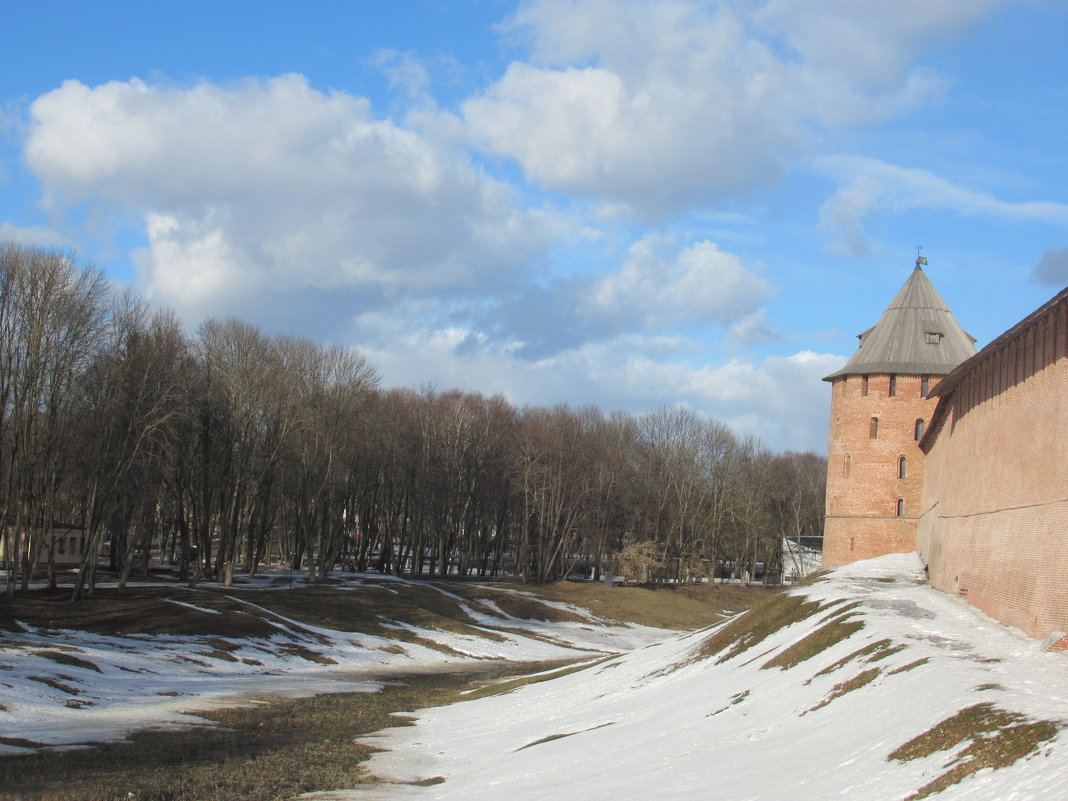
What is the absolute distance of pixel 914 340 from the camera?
1725 inches

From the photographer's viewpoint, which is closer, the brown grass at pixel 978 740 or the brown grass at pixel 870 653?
the brown grass at pixel 978 740

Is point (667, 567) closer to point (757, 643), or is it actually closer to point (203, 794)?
point (757, 643)

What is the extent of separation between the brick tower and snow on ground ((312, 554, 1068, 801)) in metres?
17.0

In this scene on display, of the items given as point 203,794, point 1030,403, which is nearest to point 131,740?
point 203,794

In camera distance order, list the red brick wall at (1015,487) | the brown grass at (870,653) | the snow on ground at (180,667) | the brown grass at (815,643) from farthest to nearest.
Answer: the snow on ground at (180,667) < the brown grass at (815,643) < the red brick wall at (1015,487) < the brown grass at (870,653)

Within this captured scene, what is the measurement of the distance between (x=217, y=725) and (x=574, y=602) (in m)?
39.5

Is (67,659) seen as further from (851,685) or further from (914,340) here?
(914,340)

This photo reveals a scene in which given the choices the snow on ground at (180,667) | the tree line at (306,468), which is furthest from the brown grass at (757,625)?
the tree line at (306,468)

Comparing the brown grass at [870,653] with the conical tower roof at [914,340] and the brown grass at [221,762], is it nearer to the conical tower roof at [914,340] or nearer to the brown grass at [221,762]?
the brown grass at [221,762]

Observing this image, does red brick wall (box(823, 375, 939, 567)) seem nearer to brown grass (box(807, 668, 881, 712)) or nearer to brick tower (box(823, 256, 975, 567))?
brick tower (box(823, 256, 975, 567))

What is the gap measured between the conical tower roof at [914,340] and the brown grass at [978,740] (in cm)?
3382

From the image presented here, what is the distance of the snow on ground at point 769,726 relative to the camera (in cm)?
1077

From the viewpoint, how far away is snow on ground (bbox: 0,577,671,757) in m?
21.5

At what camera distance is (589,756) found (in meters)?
16.1
